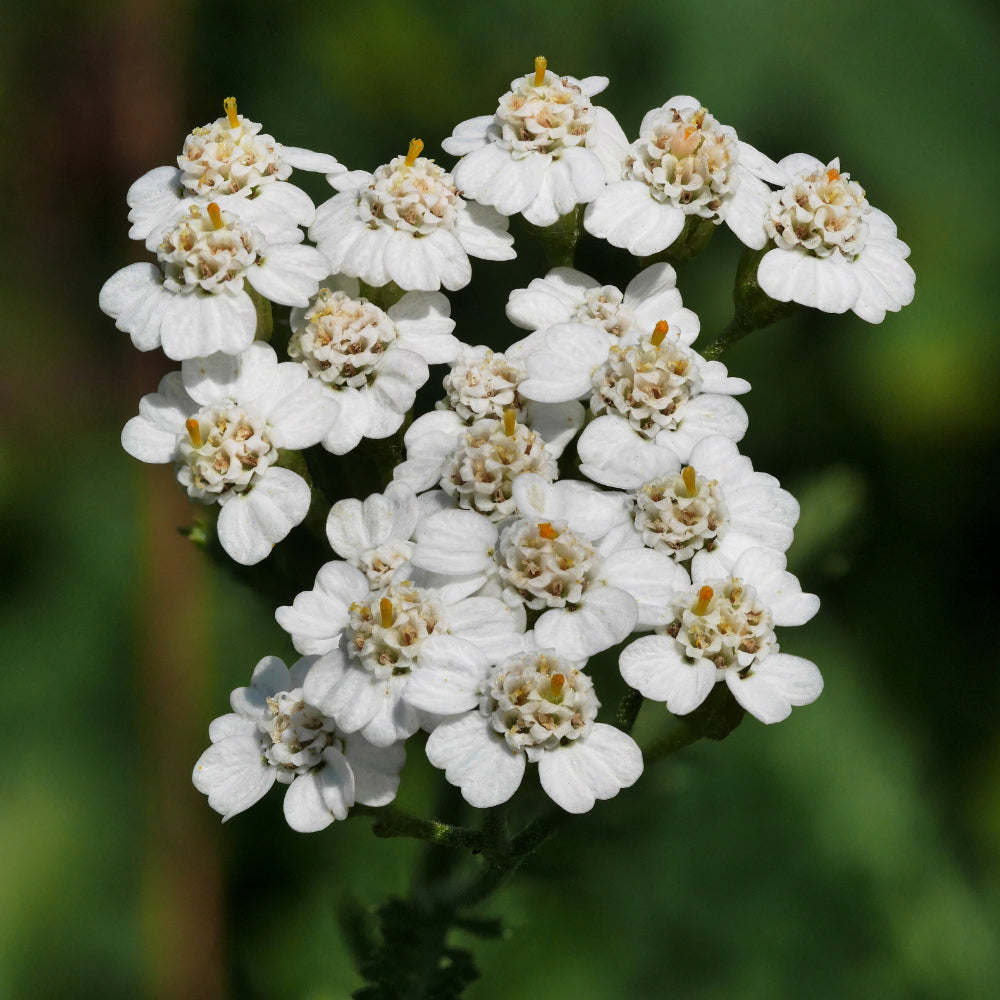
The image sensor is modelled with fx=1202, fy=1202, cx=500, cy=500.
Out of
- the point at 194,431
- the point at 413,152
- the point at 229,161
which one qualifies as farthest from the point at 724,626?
the point at 229,161

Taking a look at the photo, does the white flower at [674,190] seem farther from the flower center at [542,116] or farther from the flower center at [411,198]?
the flower center at [411,198]

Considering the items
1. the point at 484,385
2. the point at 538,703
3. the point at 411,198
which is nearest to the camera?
the point at 538,703

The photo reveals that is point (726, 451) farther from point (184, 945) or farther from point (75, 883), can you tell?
point (75, 883)

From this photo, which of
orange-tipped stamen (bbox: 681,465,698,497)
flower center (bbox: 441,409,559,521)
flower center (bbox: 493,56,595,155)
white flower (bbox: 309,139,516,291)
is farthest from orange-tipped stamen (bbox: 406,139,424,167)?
orange-tipped stamen (bbox: 681,465,698,497)

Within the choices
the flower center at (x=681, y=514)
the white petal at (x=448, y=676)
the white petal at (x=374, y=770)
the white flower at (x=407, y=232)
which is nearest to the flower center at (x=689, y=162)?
the white flower at (x=407, y=232)

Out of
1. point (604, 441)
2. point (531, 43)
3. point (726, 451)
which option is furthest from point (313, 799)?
point (531, 43)

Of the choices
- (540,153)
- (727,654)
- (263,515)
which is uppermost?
(540,153)

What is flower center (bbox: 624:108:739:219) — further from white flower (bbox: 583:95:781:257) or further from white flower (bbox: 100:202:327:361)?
white flower (bbox: 100:202:327:361)

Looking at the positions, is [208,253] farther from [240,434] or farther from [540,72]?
[540,72]
